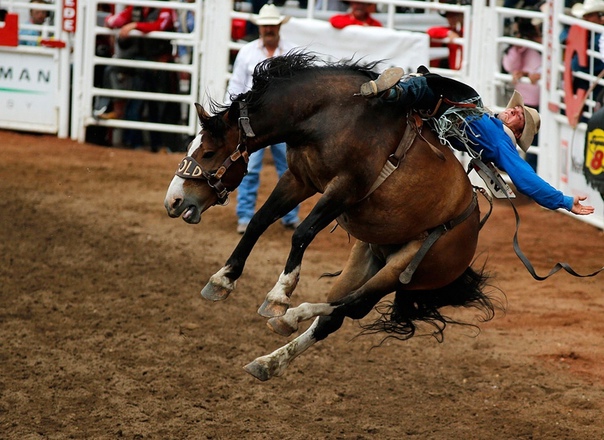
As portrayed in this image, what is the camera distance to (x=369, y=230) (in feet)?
15.3

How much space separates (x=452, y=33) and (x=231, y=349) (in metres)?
6.11

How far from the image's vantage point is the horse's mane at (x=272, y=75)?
14.5 feet

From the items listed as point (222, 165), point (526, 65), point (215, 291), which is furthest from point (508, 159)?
point (526, 65)

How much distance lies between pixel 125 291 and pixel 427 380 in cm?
251

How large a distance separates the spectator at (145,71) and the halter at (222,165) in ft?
26.1

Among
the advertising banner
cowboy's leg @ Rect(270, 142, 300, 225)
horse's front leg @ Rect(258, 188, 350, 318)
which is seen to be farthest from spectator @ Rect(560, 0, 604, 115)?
the advertising banner

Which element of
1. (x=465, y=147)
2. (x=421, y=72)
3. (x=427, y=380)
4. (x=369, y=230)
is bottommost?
(x=427, y=380)

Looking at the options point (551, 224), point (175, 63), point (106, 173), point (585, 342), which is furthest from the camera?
point (175, 63)

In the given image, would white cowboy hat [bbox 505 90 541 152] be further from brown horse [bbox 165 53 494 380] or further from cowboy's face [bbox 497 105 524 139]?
brown horse [bbox 165 53 494 380]

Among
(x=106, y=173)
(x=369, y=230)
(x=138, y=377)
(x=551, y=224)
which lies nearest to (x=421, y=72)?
(x=369, y=230)


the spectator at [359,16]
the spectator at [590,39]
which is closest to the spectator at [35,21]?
the spectator at [359,16]

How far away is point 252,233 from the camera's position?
15.0 feet

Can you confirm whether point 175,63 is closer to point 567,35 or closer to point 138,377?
point 567,35

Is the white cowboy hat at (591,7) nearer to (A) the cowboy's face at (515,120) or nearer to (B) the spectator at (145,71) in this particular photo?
(A) the cowboy's face at (515,120)
